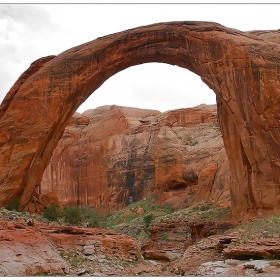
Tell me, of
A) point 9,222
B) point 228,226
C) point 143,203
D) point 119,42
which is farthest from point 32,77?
point 143,203

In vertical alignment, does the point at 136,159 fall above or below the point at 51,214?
above

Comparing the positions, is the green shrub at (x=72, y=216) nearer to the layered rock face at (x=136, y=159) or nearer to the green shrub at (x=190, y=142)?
the layered rock face at (x=136, y=159)

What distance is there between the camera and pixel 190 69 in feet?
77.3

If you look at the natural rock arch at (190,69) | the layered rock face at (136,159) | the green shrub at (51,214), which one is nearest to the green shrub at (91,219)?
the green shrub at (51,214)

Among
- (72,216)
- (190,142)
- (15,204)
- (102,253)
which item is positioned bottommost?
(102,253)

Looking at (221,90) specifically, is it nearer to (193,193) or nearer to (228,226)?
(228,226)

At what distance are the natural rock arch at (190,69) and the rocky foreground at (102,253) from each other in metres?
4.08

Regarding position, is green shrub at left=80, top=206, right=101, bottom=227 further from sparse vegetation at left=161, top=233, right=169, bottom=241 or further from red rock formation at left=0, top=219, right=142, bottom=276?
red rock formation at left=0, top=219, right=142, bottom=276

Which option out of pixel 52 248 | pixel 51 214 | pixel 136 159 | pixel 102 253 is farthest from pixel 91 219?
pixel 136 159

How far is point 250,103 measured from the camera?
67.9 feet

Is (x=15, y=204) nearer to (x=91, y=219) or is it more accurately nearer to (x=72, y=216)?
(x=72, y=216)

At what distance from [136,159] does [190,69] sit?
27.3 m

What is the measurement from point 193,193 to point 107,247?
2366 centimetres

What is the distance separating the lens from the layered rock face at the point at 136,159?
41450 mm
